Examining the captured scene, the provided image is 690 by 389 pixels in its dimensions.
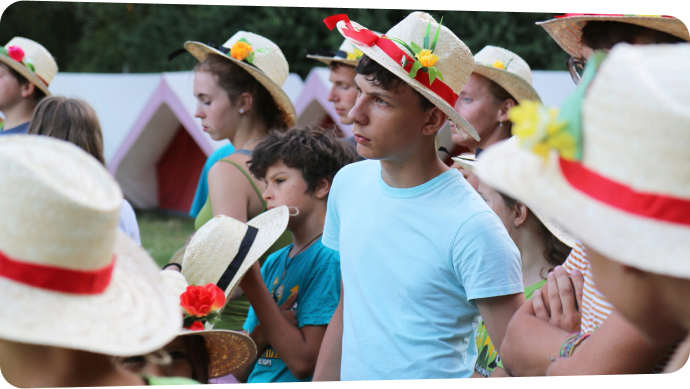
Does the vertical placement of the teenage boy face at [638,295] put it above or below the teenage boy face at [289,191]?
above

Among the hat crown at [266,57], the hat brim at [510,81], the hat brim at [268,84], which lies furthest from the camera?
the hat brim at [510,81]

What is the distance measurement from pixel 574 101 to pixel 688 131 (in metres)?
0.20

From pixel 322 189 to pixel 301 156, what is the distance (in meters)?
0.18

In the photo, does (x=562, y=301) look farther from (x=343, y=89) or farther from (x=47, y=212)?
(x=343, y=89)

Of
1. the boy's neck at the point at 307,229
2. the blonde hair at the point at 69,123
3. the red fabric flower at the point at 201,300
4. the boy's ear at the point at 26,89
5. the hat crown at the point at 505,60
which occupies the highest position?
the hat crown at the point at 505,60

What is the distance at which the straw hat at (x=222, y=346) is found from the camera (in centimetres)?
202

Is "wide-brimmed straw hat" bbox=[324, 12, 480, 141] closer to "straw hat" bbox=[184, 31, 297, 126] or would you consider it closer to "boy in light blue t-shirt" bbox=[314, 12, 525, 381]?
"boy in light blue t-shirt" bbox=[314, 12, 525, 381]

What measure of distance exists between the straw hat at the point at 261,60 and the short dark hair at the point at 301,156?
0.69 metres

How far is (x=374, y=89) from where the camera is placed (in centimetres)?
220

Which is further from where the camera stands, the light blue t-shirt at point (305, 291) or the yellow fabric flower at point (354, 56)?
the yellow fabric flower at point (354, 56)

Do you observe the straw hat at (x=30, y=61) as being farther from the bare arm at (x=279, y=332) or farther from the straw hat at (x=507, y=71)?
the straw hat at (x=507, y=71)

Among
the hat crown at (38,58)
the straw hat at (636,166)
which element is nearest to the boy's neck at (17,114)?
the hat crown at (38,58)

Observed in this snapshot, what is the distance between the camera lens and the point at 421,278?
201cm

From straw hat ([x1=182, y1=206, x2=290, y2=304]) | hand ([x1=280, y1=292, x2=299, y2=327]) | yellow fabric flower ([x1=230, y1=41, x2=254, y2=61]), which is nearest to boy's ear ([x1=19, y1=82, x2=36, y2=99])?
yellow fabric flower ([x1=230, y1=41, x2=254, y2=61])
